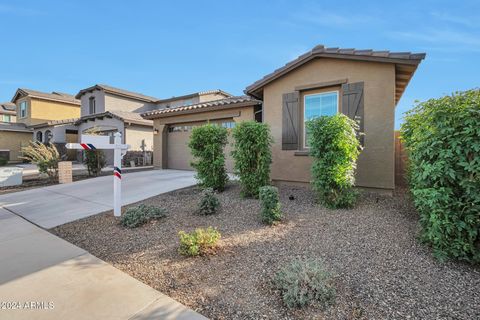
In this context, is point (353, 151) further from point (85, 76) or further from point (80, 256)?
point (85, 76)

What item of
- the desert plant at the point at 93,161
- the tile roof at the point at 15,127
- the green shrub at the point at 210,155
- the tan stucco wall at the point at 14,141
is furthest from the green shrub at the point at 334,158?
the tile roof at the point at 15,127

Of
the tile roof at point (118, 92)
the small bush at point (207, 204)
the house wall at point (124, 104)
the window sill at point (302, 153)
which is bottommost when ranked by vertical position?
the small bush at point (207, 204)

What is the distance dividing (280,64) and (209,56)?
5854 mm

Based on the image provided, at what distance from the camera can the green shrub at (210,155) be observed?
7000 mm

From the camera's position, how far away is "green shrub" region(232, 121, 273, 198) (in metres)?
6.12

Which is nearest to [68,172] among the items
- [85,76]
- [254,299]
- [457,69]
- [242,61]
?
[242,61]

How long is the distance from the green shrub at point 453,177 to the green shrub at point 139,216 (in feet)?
15.0

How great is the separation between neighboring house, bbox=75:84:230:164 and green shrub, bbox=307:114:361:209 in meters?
14.3

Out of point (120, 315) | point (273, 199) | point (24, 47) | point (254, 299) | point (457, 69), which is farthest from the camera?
point (24, 47)

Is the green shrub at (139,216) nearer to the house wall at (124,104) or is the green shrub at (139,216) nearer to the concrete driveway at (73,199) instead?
the concrete driveway at (73,199)

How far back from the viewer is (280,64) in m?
Answer: 7.46

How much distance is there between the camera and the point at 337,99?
6922mm

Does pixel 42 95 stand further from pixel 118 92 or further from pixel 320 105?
pixel 320 105

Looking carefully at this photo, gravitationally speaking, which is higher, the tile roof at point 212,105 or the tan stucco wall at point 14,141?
the tile roof at point 212,105
